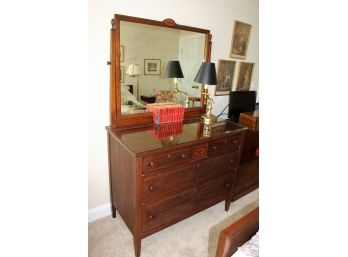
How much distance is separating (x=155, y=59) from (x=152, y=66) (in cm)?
7

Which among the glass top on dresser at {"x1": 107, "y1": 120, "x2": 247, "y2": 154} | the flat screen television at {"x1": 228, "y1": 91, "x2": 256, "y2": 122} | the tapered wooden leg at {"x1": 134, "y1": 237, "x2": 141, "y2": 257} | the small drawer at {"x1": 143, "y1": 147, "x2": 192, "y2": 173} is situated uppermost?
the flat screen television at {"x1": 228, "y1": 91, "x2": 256, "y2": 122}

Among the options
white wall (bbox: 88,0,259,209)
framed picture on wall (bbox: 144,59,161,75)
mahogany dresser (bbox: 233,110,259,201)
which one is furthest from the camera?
mahogany dresser (bbox: 233,110,259,201)

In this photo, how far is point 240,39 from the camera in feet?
8.33

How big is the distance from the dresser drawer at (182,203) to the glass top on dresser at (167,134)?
1.45ft

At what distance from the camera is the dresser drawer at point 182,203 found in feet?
5.32

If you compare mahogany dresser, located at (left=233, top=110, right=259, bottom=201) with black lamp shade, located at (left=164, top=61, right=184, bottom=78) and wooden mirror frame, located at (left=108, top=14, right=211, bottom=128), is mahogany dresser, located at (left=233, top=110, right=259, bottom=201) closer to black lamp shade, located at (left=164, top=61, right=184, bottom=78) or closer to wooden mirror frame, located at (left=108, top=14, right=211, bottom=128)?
black lamp shade, located at (left=164, top=61, right=184, bottom=78)

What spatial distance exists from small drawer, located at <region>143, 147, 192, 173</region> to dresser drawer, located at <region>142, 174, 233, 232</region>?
0.30m

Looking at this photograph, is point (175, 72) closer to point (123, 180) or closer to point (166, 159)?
point (166, 159)

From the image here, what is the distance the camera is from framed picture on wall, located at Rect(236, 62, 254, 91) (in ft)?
8.96

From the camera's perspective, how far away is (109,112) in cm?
178
